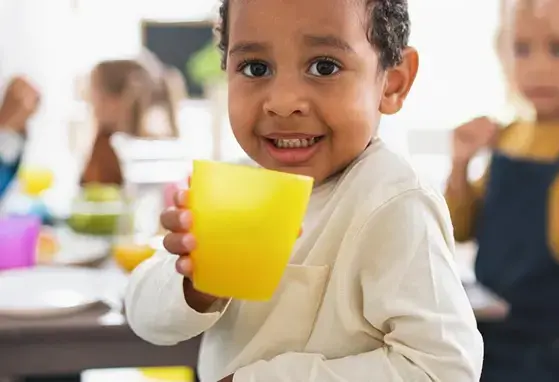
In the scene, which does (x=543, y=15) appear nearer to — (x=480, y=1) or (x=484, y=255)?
(x=484, y=255)

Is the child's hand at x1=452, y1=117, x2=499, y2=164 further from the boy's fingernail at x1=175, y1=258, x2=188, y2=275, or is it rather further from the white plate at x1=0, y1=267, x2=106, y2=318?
the boy's fingernail at x1=175, y1=258, x2=188, y2=275

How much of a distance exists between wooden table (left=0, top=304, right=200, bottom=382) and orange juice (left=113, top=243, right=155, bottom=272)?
21cm

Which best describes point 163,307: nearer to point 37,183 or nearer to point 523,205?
point 523,205

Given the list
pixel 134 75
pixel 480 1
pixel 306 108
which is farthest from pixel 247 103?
pixel 480 1

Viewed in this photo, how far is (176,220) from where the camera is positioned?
678 mm

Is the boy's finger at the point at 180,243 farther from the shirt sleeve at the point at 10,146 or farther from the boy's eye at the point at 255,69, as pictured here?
the shirt sleeve at the point at 10,146

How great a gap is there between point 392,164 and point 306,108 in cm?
11

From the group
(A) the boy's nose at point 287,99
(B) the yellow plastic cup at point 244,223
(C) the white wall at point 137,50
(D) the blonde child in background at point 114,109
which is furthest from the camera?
(C) the white wall at point 137,50

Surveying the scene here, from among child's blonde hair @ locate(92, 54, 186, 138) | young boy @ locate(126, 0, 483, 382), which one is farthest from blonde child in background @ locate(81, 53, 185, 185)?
young boy @ locate(126, 0, 483, 382)

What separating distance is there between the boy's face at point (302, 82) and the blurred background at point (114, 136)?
0.63 m

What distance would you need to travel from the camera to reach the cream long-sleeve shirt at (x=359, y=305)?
0.65 metres

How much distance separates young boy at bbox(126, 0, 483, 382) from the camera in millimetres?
661

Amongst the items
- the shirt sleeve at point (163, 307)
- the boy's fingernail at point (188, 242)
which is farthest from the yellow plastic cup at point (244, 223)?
the shirt sleeve at point (163, 307)

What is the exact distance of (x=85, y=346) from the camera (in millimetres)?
1281
